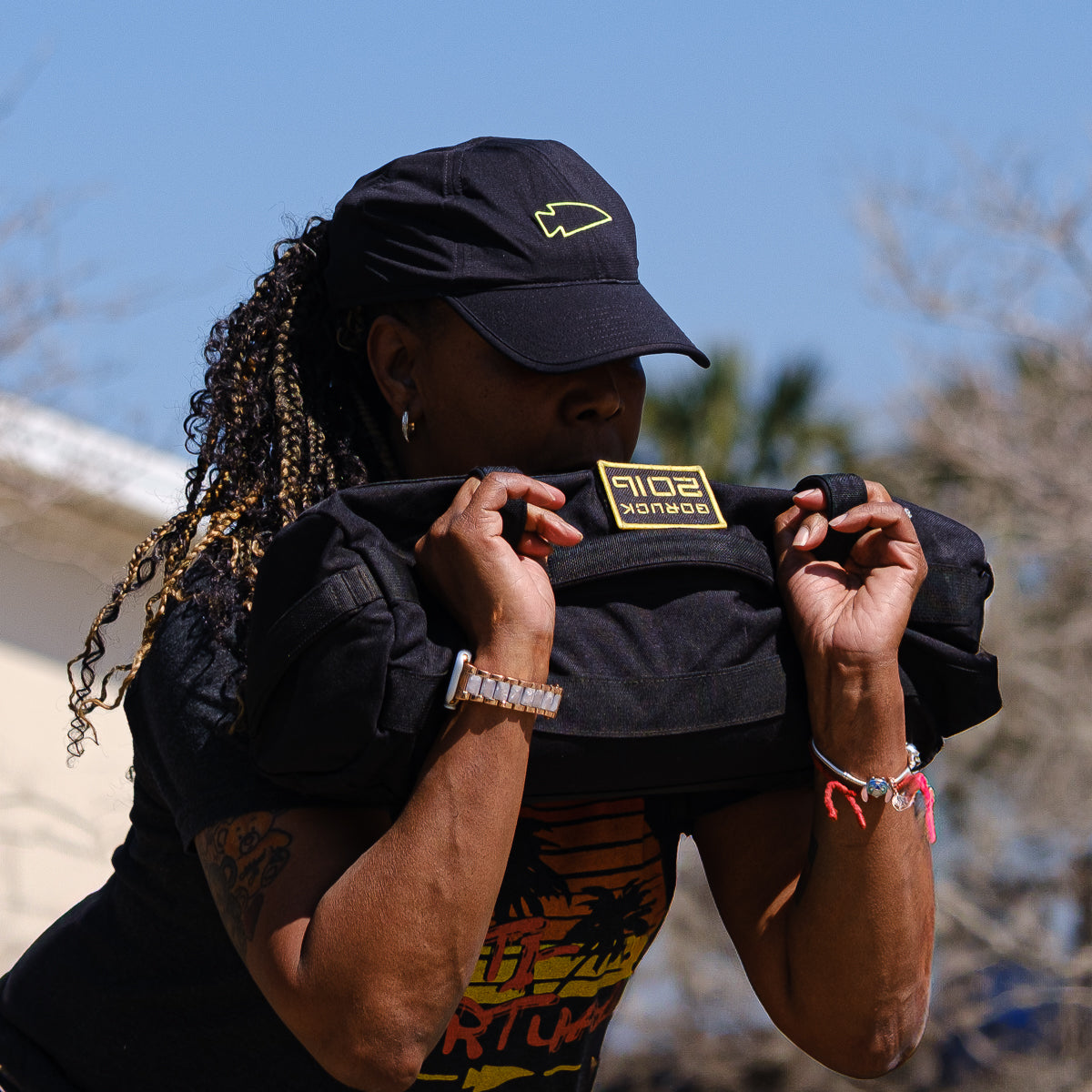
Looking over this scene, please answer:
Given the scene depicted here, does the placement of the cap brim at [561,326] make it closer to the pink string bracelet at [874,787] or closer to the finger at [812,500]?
the finger at [812,500]

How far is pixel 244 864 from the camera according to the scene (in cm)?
185

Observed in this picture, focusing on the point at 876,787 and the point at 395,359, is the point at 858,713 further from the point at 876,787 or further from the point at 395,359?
the point at 395,359

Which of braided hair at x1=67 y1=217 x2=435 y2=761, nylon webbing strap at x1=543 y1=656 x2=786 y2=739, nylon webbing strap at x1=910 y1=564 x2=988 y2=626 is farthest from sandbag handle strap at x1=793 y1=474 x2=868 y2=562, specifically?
braided hair at x1=67 y1=217 x2=435 y2=761

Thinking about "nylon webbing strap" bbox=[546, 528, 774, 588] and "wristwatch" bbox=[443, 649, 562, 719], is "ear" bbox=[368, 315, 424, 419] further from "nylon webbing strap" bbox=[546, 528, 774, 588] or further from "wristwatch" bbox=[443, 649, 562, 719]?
"wristwatch" bbox=[443, 649, 562, 719]

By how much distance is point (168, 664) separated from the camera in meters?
2.00

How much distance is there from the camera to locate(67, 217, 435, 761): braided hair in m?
2.15

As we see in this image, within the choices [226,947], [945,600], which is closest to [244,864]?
[226,947]

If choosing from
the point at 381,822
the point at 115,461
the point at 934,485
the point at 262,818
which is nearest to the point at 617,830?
the point at 381,822

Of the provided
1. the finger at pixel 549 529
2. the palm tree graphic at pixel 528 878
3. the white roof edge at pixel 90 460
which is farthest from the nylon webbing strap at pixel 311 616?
the white roof edge at pixel 90 460

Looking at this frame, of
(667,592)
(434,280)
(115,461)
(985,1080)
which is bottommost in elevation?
(985,1080)

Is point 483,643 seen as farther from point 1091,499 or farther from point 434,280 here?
point 1091,499

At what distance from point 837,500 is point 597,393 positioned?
14.1 inches

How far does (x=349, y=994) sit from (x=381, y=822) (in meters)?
0.24

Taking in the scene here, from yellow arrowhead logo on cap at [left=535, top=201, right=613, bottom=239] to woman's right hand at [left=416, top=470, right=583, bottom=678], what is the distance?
43 centimetres
